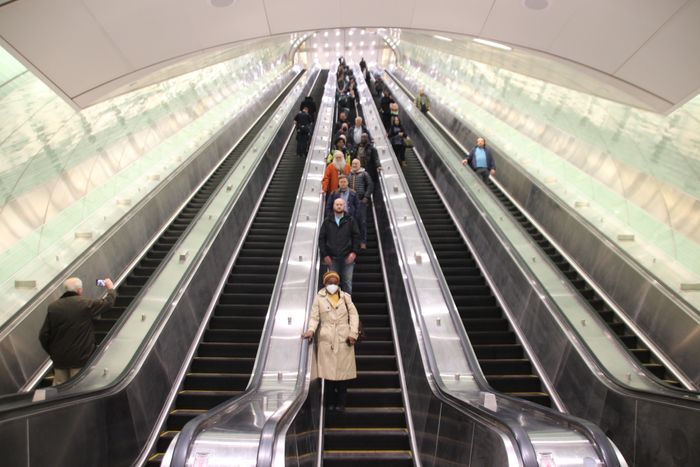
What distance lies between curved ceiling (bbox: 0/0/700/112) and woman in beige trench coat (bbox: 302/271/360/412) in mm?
3727

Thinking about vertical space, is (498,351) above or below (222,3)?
below

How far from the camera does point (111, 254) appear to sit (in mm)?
7211

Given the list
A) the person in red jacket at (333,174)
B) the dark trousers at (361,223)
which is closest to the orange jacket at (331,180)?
the person in red jacket at (333,174)

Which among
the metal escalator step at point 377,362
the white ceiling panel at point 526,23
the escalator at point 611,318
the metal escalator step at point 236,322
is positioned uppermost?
the white ceiling panel at point 526,23

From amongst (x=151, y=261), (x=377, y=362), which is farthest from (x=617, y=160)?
(x=151, y=261)

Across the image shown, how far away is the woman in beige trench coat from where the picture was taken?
4.98 meters

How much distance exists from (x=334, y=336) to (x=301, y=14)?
4294 mm

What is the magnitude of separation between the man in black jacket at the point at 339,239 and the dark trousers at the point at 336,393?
1639mm

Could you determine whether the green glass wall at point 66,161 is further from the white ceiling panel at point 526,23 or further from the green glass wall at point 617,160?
the green glass wall at point 617,160

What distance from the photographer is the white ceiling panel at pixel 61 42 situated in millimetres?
5398

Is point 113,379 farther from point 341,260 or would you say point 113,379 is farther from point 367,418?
point 341,260

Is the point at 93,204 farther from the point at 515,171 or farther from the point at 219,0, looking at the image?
the point at 515,171

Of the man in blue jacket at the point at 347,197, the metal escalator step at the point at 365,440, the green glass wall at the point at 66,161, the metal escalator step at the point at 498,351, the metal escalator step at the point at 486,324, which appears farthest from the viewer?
the man in blue jacket at the point at 347,197

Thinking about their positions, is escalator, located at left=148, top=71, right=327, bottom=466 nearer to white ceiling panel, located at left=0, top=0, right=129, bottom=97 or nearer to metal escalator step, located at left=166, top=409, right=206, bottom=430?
metal escalator step, located at left=166, top=409, right=206, bottom=430
